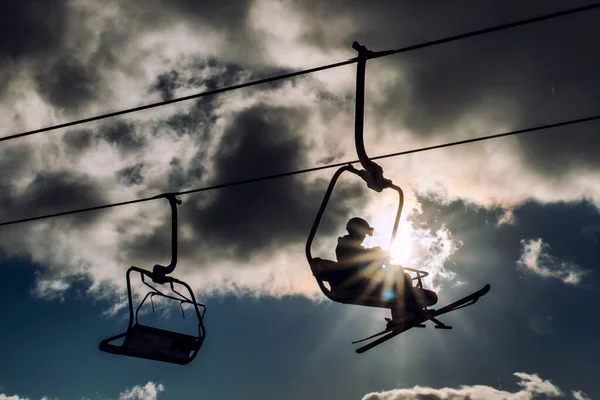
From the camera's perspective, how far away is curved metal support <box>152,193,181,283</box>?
959 cm

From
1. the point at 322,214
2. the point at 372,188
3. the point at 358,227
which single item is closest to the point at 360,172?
the point at 372,188

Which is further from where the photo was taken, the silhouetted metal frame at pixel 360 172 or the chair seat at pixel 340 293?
the chair seat at pixel 340 293

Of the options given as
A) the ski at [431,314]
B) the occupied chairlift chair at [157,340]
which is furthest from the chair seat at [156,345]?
the ski at [431,314]

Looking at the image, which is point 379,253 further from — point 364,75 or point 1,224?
point 1,224

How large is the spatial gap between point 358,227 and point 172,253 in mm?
2949

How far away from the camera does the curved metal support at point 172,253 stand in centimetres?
959

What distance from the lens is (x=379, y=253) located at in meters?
8.81

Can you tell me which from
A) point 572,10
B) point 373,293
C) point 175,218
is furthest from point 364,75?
point 175,218

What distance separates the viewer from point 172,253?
9.97 meters

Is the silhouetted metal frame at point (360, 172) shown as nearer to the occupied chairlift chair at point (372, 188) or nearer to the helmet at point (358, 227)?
the occupied chairlift chair at point (372, 188)

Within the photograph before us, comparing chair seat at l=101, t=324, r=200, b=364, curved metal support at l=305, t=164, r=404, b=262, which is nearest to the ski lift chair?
curved metal support at l=305, t=164, r=404, b=262

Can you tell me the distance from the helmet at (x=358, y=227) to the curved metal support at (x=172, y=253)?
2.75 metres

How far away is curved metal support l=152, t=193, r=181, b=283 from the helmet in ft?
9.02

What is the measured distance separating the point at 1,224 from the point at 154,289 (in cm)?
372
